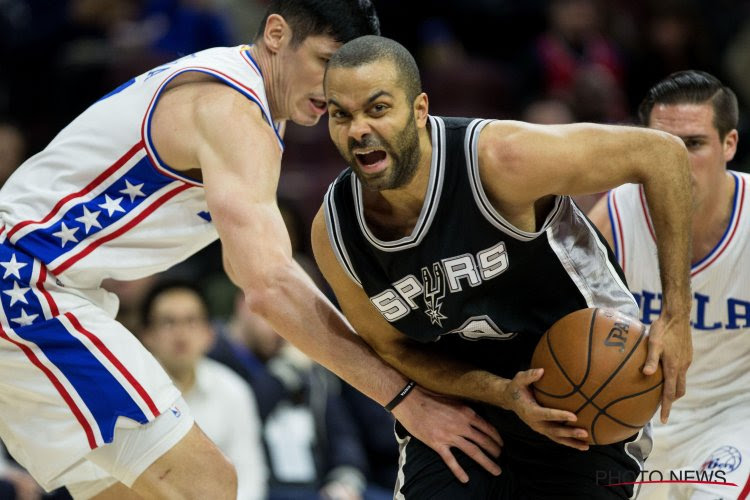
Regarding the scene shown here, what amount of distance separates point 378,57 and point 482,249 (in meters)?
0.78

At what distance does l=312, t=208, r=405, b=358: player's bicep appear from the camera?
4344mm

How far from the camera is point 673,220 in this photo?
13.3ft

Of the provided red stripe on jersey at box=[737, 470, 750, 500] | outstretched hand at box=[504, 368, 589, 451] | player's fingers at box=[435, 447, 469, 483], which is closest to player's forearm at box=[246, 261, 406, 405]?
player's fingers at box=[435, 447, 469, 483]

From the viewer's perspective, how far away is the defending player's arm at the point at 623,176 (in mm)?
3914

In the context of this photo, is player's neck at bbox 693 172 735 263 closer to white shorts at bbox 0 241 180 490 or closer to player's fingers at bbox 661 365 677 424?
player's fingers at bbox 661 365 677 424

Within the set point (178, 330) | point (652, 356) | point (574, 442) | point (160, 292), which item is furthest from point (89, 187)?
point (160, 292)

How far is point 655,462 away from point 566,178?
190 cm

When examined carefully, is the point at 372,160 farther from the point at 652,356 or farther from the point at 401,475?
the point at 401,475

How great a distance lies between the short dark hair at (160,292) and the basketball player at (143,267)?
2.94 meters

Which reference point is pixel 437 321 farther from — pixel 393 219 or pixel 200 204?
pixel 200 204

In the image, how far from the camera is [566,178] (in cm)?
392

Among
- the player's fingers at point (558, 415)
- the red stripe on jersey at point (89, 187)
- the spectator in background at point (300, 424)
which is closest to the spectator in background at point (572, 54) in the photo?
the spectator in background at point (300, 424)

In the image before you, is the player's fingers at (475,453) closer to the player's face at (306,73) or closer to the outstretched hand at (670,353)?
the outstretched hand at (670,353)

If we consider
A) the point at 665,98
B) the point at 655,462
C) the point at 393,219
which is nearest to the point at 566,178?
the point at 393,219
